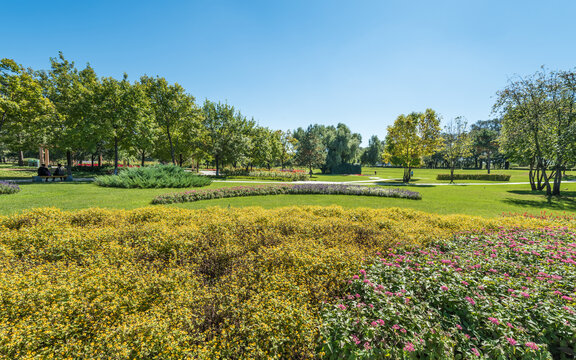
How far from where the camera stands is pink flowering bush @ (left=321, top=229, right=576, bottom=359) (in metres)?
2.28

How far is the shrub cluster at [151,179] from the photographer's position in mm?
18188

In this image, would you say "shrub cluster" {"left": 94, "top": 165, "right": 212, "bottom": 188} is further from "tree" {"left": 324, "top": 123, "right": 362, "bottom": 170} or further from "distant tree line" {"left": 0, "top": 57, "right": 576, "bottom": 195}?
"tree" {"left": 324, "top": 123, "right": 362, "bottom": 170}

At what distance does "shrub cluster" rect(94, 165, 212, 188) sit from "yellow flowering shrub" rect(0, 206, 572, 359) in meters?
12.8

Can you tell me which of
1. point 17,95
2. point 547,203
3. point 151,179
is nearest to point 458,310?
point 547,203

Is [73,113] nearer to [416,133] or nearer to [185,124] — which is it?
[185,124]

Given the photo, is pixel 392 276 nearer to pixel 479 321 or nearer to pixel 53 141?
pixel 479 321

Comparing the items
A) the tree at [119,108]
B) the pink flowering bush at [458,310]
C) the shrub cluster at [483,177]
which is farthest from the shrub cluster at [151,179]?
the shrub cluster at [483,177]

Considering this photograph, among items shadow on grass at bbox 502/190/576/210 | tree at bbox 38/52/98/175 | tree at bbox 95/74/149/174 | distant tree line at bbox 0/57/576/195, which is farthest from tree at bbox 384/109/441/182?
tree at bbox 38/52/98/175

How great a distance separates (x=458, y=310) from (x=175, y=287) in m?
3.96

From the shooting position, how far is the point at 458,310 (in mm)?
2881

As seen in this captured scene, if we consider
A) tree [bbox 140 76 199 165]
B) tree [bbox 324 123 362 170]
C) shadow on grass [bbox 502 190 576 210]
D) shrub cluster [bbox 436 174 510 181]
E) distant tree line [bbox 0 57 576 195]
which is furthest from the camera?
tree [bbox 324 123 362 170]

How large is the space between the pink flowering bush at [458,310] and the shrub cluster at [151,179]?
18767 millimetres

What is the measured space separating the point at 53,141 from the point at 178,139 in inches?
521

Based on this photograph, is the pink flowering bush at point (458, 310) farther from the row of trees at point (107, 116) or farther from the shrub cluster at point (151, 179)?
the row of trees at point (107, 116)
